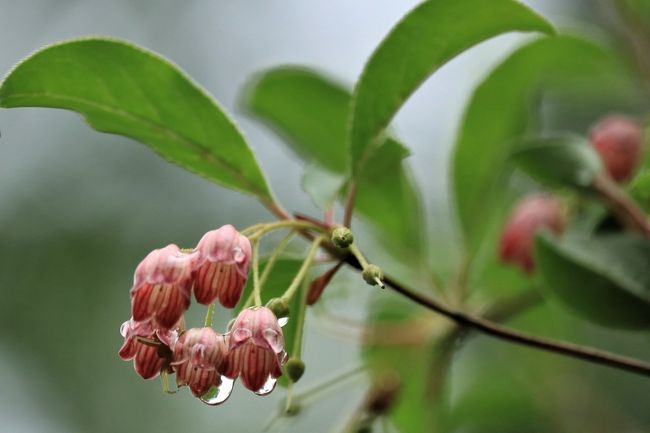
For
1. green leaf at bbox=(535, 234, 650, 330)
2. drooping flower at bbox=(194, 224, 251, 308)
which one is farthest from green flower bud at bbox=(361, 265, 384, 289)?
green leaf at bbox=(535, 234, 650, 330)

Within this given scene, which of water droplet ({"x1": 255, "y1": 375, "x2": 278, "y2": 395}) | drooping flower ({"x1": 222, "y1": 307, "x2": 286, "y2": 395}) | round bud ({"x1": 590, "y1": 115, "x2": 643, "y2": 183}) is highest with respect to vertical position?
drooping flower ({"x1": 222, "y1": 307, "x2": 286, "y2": 395})

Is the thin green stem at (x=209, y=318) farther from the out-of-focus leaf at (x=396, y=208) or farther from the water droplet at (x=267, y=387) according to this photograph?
the out-of-focus leaf at (x=396, y=208)

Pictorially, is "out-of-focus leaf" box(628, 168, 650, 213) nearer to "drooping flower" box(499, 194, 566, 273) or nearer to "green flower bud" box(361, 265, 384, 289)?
"drooping flower" box(499, 194, 566, 273)

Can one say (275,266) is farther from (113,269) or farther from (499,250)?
(113,269)

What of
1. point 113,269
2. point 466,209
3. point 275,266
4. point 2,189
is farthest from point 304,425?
point 275,266

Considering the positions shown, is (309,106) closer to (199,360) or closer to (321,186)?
(321,186)

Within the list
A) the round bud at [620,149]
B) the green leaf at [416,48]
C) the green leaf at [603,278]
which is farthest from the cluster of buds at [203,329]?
the round bud at [620,149]
